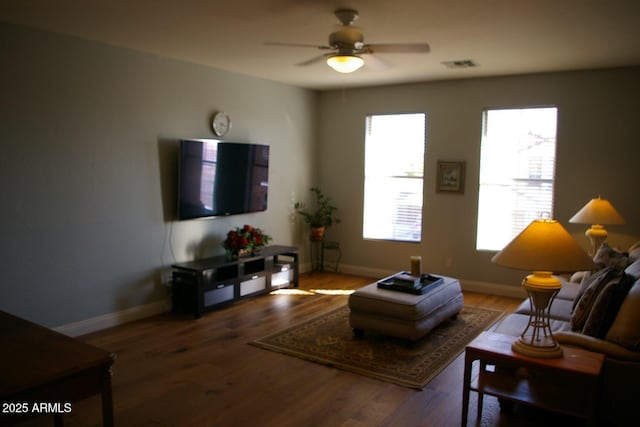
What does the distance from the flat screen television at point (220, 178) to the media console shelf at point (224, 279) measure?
0.55 m

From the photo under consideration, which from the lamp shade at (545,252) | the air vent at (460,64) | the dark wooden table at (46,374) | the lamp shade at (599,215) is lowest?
the dark wooden table at (46,374)

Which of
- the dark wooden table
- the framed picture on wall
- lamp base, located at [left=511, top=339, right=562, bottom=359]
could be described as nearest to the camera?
the dark wooden table

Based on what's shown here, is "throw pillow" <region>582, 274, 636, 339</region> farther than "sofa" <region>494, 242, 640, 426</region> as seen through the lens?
Yes

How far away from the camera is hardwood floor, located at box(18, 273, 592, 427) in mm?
3027

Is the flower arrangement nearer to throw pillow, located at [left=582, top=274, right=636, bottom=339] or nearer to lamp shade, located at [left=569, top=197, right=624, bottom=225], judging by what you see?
lamp shade, located at [left=569, top=197, right=624, bottom=225]

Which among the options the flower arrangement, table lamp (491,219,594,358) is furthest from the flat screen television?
table lamp (491,219,594,358)

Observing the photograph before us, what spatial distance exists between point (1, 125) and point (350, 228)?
445 cm

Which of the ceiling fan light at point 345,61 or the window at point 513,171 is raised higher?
the ceiling fan light at point 345,61

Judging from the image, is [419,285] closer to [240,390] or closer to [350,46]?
[240,390]

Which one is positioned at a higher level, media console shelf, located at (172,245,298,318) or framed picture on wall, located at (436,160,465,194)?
framed picture on wall, located at (436,160,465,194)

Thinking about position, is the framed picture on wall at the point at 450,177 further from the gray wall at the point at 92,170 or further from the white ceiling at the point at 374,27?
the gray wall at the point at 92,170

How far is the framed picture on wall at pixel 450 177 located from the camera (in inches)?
243

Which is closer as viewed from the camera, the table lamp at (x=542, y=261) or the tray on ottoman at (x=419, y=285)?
the table lamp at (x=542, y=261)

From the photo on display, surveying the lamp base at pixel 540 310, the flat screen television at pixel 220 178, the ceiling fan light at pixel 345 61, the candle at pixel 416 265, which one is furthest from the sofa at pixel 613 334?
the flat screen television at pixel 220 178
